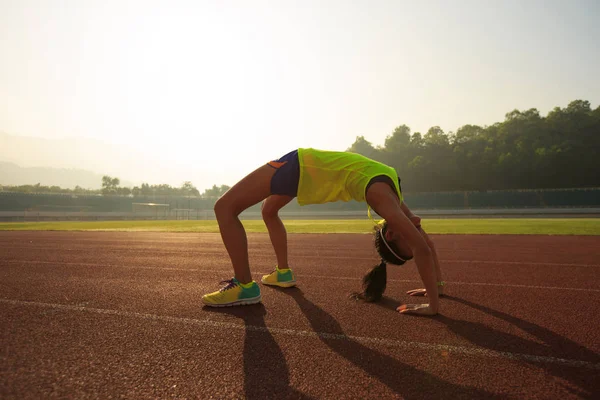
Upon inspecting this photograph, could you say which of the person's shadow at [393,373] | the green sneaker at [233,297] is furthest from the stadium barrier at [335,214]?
the person's shadow at [393,373]

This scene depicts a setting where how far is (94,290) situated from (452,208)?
5022 cm

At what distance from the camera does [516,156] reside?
6259cm

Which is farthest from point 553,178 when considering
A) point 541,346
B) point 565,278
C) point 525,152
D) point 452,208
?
point 541,346

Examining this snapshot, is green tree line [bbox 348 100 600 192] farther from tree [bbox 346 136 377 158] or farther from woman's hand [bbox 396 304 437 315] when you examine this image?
woman's hand [bbox 396 304 437 315]

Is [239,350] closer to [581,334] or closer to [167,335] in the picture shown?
[167,335]

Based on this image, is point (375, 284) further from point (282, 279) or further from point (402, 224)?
point (282, 279)

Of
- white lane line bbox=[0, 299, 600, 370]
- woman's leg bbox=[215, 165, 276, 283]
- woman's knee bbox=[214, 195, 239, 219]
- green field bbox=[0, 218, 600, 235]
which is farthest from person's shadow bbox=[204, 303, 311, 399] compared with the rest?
green field bbox=[0, 218, 600, 235]

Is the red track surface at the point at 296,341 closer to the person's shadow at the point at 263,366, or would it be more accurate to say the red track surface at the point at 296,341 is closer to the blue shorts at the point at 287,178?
the person's shadow at the point at 263,366

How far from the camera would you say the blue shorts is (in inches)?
139

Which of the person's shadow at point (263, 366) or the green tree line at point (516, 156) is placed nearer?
the person's shadow at point (263, 366)

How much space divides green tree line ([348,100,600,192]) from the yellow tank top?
67.2m

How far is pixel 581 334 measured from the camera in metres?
3.13

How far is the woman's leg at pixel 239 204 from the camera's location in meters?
3.61

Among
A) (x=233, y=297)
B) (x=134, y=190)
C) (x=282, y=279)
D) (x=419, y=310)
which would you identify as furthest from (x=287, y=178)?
(x=134, y=190)
